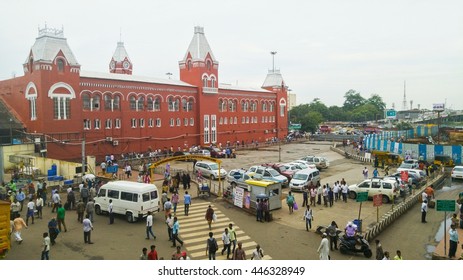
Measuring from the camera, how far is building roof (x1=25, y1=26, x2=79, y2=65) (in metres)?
33.5

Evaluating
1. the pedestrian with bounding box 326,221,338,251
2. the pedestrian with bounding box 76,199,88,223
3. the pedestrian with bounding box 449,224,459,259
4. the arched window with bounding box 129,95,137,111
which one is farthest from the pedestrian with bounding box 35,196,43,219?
the arched window with bounding box 129,95,137,111

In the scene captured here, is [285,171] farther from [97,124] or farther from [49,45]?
[49,45]

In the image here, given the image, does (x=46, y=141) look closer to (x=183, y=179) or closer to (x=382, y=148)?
(x=183, y=179)

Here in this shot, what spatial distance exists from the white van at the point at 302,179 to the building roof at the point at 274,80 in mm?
43728

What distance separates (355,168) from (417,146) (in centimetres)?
630

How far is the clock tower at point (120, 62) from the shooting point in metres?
62.1

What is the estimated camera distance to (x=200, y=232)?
56.1ft

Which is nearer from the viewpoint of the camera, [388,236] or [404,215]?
[388,236]

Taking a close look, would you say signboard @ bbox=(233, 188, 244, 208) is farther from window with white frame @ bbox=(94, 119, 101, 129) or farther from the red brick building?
window with white frame @ bbox=(94, 119, 101, 129)

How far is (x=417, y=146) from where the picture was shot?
37375mm

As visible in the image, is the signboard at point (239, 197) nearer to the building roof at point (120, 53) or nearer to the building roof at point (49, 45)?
the building roof at point (49, 45)

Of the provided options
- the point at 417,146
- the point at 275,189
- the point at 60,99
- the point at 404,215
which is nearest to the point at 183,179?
the point at 275,189

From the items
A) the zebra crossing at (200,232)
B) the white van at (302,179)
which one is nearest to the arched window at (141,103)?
the white van at (302,179)

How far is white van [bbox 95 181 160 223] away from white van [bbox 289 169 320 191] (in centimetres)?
997
